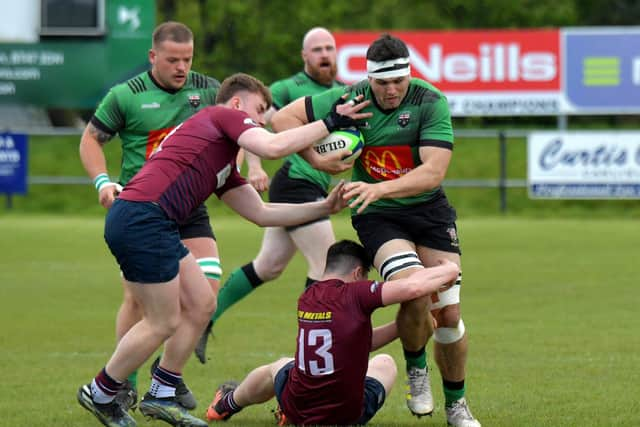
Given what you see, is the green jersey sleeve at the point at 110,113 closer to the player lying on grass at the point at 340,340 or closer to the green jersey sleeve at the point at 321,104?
the green jersey sleeve at the point at 321,104

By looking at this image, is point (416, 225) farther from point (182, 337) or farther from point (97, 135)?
point (97, 135)

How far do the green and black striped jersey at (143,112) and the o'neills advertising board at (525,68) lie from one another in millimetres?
19734

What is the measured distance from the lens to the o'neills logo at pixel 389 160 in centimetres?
755

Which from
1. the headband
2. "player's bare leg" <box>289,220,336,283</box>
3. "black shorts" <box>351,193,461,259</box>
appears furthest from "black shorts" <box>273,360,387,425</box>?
"player's bare leg" <box>289,220,336,283</box>

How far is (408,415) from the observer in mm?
7844

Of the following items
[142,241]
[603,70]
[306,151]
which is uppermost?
[306,151]

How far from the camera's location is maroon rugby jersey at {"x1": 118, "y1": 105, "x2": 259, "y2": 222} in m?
6.94

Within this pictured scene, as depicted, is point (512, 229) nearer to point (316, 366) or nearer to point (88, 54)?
point (88, 54)

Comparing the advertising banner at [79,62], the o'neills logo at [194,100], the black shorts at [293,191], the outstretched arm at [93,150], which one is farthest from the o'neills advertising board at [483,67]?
the outstretched arm at [93,150]

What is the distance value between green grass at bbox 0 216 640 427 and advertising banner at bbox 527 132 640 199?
453 centimetres

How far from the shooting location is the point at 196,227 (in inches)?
332

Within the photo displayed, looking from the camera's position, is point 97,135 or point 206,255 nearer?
point 206,255

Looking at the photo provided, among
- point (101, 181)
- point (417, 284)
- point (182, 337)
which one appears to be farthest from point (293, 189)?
point (417, 284)

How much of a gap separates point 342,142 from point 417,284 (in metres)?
0.99
